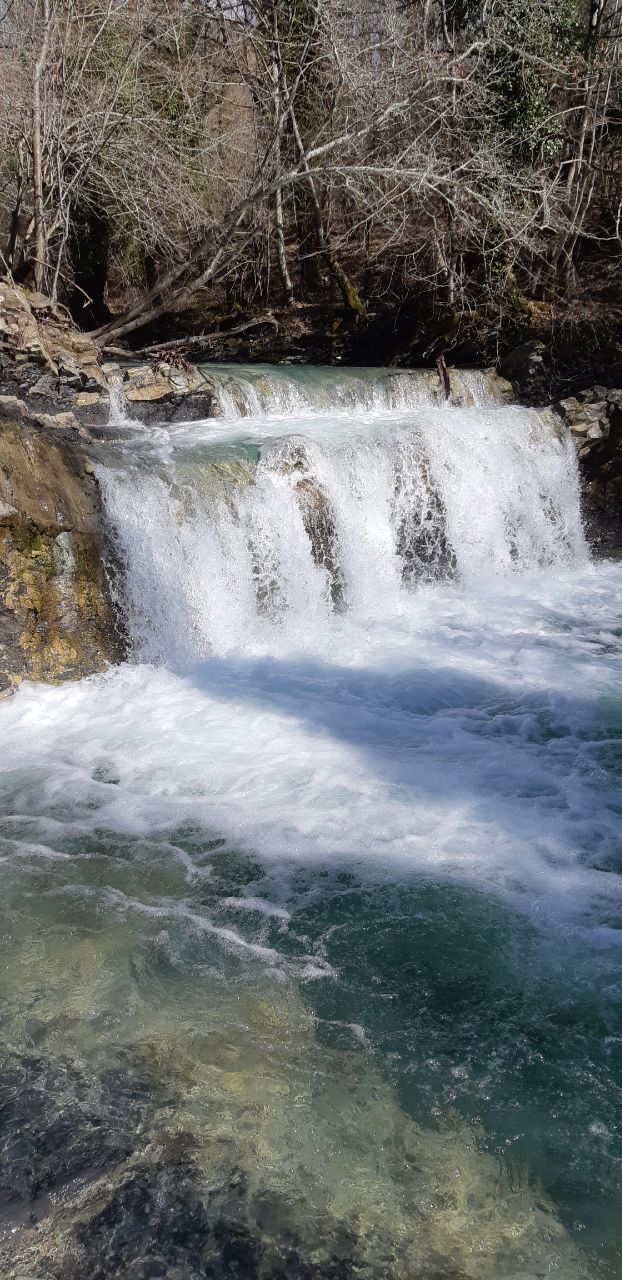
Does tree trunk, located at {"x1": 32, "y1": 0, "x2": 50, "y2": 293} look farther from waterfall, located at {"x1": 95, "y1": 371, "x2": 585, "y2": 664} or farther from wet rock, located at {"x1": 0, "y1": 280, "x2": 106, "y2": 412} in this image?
waterfall, located at {"x1": 95, "y1": 371, "x2": 585, "y2": 664}

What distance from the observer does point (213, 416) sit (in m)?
9.41

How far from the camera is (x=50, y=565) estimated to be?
20.0 ft

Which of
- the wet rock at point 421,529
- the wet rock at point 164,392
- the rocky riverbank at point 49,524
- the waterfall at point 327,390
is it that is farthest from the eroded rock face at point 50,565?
the waterfall at point 327,390

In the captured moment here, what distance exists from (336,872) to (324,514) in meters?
4.29

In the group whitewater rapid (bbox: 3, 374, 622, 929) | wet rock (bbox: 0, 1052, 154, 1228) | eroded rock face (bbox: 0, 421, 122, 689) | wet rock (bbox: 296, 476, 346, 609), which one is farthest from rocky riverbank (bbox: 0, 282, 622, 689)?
wet rock (bbox: 0, 1052, 154, 1228)

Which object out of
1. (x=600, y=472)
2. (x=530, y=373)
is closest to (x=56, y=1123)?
(x=600, y=472)

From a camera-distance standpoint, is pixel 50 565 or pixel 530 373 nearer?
pixel 50 565

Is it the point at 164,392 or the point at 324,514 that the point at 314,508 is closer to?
the point at 324,514

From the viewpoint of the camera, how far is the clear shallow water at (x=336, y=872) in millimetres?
2428

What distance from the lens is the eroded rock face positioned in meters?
5.95

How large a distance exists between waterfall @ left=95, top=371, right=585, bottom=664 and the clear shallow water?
3 cm

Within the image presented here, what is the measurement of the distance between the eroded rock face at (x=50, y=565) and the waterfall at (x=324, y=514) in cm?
20

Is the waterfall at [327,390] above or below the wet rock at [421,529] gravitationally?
above

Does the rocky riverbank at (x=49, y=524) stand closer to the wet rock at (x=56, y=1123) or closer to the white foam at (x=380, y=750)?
the white foam at (x=380, y=750)
